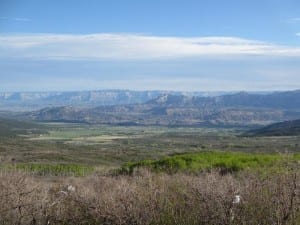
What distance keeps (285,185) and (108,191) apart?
2783 millimetres

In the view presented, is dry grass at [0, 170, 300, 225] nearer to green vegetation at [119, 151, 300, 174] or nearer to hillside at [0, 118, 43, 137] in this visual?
green vegetation at [119, 151, 300, 174]

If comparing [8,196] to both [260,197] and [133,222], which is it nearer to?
[133,222]

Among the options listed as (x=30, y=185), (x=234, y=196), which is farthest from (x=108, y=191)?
(x=234, y=196)

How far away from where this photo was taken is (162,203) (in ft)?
26.5

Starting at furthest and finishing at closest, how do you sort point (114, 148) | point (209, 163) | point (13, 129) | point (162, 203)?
point (13, 129) → point (114, 148) → point (209, 163) → point (162, 203)

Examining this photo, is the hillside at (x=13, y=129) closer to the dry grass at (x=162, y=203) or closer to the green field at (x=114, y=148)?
the green field at (x=114, y=148)

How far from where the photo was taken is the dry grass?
7.19 m

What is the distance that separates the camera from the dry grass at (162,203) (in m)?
7.19

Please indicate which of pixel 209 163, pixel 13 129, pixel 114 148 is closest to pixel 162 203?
pixel 209 163

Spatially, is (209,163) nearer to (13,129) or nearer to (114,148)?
(114,148)

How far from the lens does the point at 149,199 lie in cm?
803

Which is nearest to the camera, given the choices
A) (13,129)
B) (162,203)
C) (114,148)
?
(162,203)

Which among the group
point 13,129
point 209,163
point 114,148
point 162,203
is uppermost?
point 162,203

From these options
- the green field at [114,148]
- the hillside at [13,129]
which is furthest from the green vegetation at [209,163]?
the hillside at [13,129]
